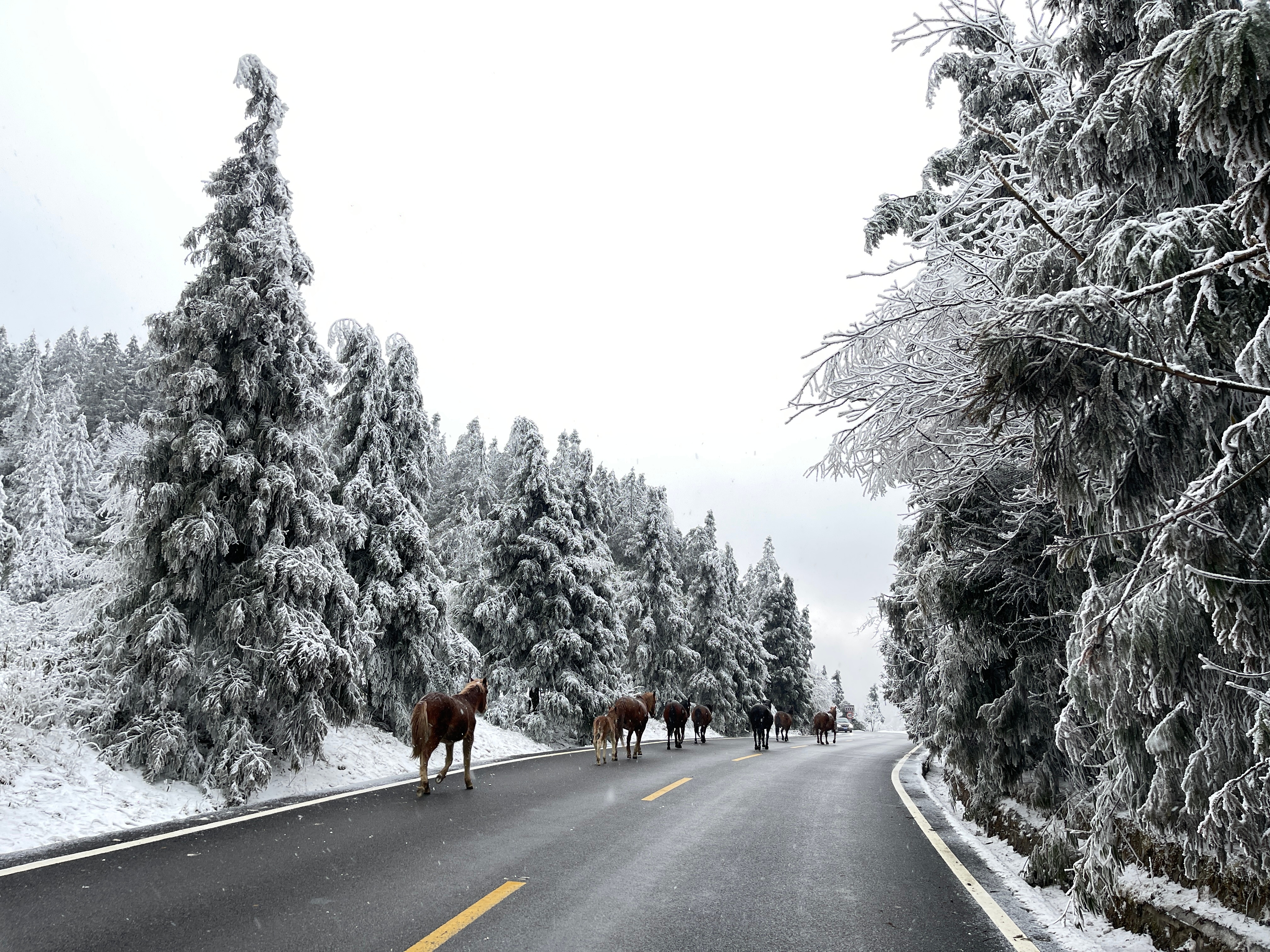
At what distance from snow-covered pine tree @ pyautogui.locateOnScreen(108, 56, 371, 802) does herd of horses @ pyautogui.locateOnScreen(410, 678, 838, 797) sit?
1.64 metres

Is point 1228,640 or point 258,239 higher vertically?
point 258,239

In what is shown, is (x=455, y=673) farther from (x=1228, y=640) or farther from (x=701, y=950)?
(x=1228, y=640)

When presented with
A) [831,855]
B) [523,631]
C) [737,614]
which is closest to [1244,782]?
[831,855]

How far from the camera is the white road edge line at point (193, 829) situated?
19.1 feet

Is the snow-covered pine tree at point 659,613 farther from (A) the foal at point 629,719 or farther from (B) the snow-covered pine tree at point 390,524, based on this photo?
(B) the snow-covered pine tree at point 390,524

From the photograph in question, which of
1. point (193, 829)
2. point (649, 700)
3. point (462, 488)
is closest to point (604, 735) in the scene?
point (649, 700)

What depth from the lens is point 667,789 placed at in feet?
39.0

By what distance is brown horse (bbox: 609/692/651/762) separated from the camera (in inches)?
696

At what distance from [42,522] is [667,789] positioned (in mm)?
38464

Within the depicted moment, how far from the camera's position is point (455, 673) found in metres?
17.5

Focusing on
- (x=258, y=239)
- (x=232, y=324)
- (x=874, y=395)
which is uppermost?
(x=258, y=239)

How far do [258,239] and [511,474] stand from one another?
46.8 ft

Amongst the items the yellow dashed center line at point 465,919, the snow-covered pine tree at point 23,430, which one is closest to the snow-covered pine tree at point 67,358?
the snow-covered pine tree at point 23,430

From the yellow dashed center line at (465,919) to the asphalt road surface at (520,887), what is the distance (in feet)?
0.19
